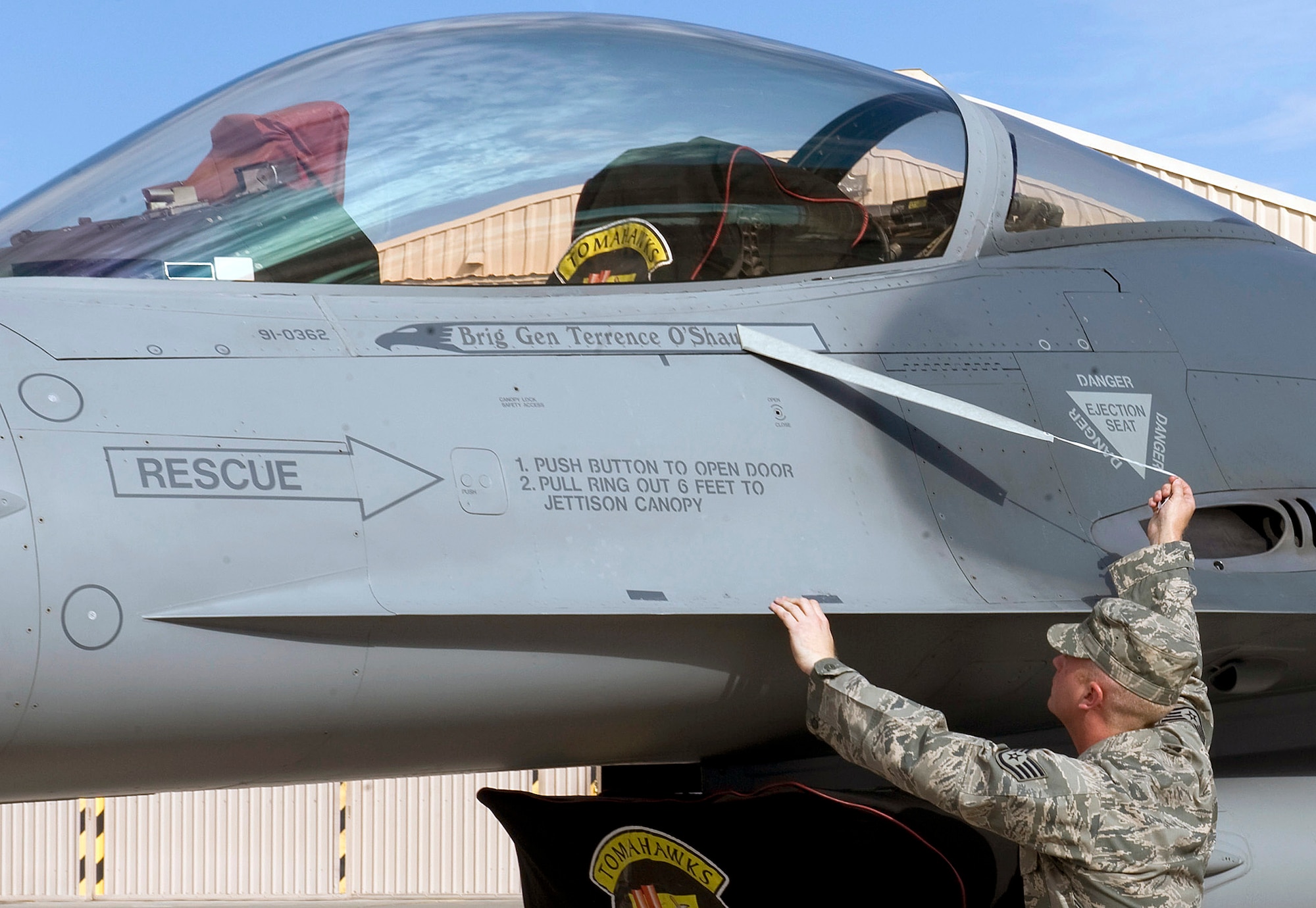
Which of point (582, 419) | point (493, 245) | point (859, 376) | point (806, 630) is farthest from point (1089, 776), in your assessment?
point (493, 245)

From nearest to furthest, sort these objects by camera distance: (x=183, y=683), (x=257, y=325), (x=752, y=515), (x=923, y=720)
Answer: (x=183, y=683)
(x=923, y=720)
(x=257, y=325)
(x=752, y=515)

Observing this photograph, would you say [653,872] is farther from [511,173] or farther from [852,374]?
[511,173]

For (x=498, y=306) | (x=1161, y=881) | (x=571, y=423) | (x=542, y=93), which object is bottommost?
(x=1161, y=881)

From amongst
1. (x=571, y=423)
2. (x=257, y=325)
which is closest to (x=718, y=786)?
(x=571, y=423)

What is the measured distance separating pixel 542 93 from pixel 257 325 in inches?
40.8

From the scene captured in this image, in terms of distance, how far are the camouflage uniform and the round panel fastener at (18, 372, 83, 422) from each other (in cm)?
152

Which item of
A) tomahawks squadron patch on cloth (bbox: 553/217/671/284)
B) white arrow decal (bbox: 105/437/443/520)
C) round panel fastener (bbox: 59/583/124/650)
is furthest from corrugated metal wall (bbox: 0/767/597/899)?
round panel fastener (bbox: 59/583/124/650)

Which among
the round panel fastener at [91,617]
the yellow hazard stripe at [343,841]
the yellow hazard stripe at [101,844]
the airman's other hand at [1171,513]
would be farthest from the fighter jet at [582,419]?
the yellow hazard stripe at [101,844]

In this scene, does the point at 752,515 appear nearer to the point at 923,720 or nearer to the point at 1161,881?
the point at 923,720

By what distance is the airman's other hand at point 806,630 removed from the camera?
2672 millimetres

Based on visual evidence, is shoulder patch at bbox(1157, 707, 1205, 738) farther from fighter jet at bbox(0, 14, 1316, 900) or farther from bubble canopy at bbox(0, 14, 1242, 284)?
bubble canopy at bbox(0, 14, 1242, 284)

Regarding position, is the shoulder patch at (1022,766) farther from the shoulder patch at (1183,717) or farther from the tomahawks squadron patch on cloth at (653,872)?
the tomahawks squadron patch on cloth at (653,872)

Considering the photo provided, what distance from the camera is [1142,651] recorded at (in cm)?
253

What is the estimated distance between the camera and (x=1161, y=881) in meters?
2.47
